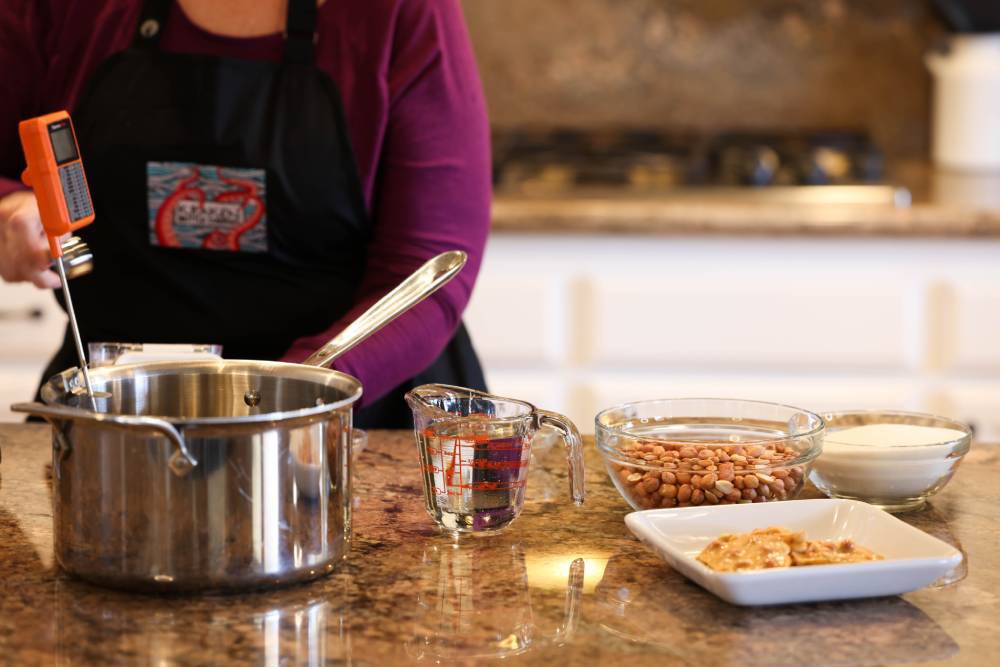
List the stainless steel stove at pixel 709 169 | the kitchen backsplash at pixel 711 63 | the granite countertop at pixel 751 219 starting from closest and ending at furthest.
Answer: the granite countertop at pixel 751 219
the stainless steel stove at pixel 709 169
the kitchen backsplash at pixel 711 63

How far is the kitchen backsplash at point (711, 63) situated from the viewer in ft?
9.74

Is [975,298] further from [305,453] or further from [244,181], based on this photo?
[305,453]

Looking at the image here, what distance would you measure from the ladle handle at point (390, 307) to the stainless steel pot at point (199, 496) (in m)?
0.12

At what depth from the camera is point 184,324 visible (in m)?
1.50

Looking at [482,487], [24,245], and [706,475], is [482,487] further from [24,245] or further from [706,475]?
[24,245]

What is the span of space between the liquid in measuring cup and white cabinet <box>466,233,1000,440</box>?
4.43 feet

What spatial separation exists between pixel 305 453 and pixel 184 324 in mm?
717

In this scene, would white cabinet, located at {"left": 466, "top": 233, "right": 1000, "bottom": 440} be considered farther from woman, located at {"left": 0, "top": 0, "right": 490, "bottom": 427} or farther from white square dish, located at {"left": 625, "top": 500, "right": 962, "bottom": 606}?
white square dish, located at {"left": 625, "top": 500, "right": 962, "bottom": 606}

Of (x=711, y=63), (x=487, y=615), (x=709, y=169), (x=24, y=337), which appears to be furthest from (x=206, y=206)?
(x=711, y=63)

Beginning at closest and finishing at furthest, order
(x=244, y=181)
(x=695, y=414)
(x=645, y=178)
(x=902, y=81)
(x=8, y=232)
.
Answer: (x=695, y=414)
(x=8, y=232)
(x=244, y=181)
(x=645, y=178)
(x=902, y=81)

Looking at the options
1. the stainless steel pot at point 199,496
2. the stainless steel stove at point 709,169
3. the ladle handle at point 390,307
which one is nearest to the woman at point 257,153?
the ladle handle at point 390,307

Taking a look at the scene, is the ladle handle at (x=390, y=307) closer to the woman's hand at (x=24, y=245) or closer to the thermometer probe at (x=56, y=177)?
the thermometer probe at (x=56, y=177)

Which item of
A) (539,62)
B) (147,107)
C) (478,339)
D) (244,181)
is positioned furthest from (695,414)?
(539,62)

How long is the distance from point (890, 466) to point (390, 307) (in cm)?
39
